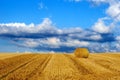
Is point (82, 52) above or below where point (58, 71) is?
above

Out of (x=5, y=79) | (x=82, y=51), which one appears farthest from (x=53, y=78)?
(x=82, y=51)

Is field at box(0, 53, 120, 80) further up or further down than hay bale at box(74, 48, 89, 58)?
further down

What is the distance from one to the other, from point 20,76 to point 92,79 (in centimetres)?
461

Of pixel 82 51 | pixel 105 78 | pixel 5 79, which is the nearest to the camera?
pixel 5 79

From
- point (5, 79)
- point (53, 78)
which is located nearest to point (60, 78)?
point (53, 78)

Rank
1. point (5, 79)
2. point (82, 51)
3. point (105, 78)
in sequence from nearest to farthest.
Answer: point (5, 79) → point (105, 78) → point (82, 51)

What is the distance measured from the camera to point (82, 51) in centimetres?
4475

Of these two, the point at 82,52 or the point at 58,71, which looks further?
the point at 82,52

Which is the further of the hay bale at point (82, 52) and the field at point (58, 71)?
the hay bale at point (82, 52)

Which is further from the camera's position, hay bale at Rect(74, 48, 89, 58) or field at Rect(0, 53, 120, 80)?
hay bale at Rect(74, 48, 89, 58)

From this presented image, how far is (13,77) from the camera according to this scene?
1909 cm

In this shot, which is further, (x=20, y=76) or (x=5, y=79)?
(x=20, y=76)

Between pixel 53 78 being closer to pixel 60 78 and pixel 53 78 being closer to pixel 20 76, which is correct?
pixel 60 78

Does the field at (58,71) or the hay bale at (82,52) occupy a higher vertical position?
the hay bale at (82,52)
